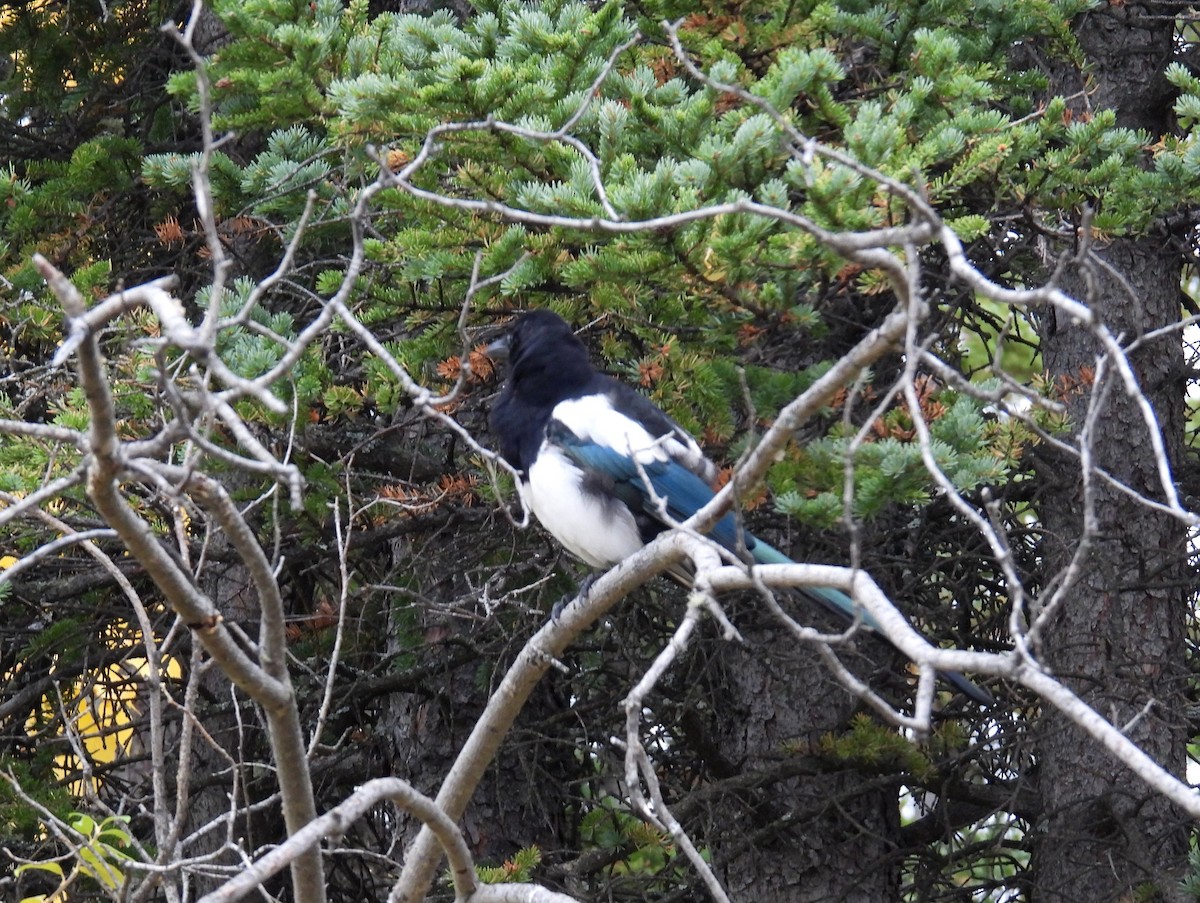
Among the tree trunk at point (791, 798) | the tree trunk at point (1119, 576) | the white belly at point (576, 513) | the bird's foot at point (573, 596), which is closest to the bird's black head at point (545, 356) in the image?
the white belly at point (576, 513)

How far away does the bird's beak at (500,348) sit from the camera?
205 inches

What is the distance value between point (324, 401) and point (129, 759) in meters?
1.78

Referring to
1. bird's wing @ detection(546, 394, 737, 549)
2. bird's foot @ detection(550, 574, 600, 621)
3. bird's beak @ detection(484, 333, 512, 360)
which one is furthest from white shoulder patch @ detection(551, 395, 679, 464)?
bird's foot @ detection(550, 574, 600, 621)

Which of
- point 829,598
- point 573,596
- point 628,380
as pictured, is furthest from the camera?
point 628,380

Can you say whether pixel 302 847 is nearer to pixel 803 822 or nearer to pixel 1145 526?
pixel 803 822

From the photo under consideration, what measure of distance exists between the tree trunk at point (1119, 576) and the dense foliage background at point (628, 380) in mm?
21

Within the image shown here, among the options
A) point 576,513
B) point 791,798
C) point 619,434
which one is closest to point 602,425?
point 619,434

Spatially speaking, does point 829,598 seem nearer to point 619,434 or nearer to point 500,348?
point 619,434

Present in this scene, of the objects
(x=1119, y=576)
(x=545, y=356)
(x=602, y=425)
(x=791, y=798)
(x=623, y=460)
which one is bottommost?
(x=791, y=798)

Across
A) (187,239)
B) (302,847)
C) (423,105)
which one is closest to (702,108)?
(423,105)

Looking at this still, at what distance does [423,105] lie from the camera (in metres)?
4.51

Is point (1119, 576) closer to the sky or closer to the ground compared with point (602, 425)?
closer to the ground

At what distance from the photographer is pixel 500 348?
206 inches

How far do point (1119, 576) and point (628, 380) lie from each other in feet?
6.66
